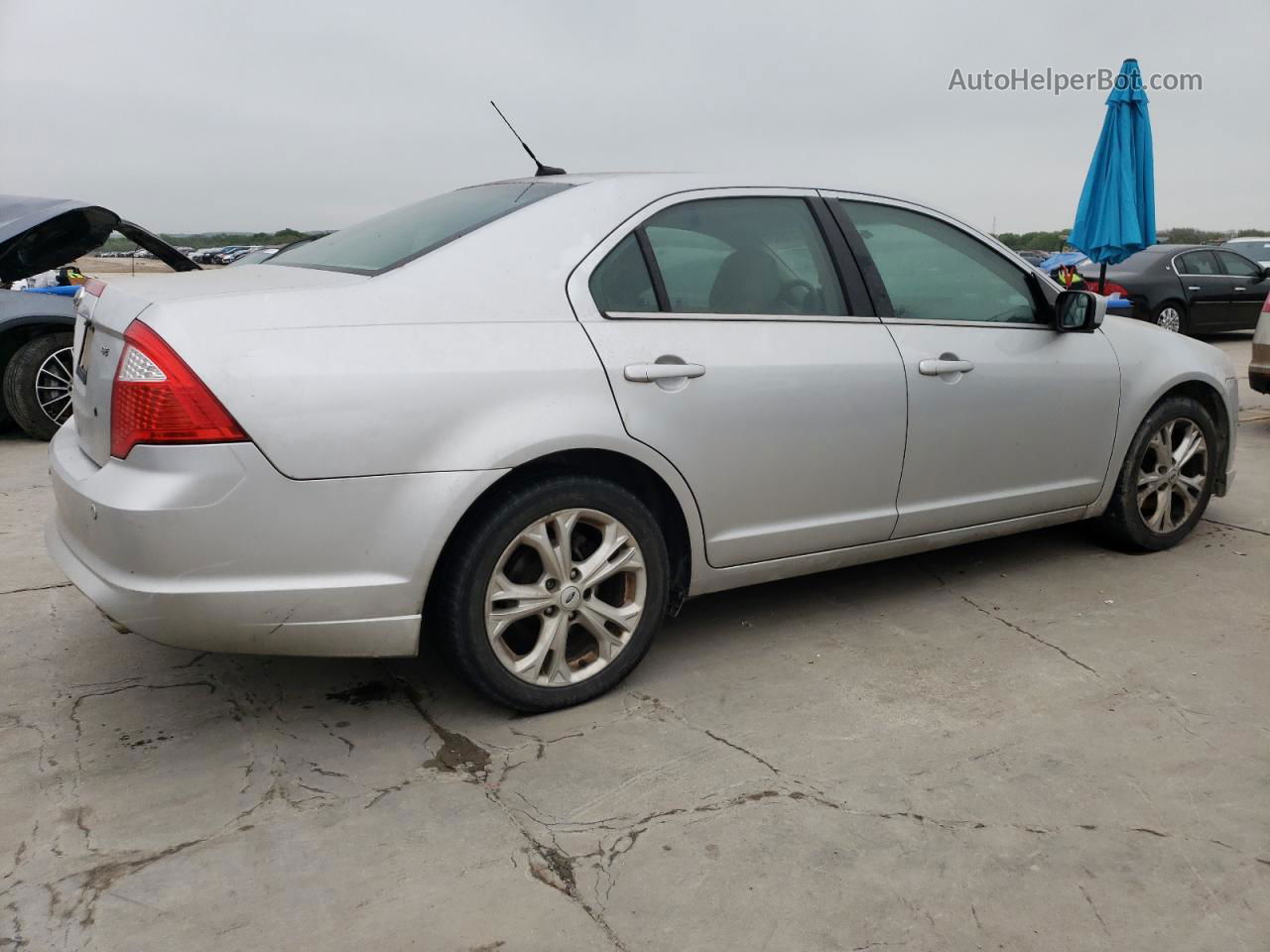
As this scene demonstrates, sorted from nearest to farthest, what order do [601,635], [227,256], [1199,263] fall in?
[601,635] < [1199,263] < [227,256]

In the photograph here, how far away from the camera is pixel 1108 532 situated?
184 inches

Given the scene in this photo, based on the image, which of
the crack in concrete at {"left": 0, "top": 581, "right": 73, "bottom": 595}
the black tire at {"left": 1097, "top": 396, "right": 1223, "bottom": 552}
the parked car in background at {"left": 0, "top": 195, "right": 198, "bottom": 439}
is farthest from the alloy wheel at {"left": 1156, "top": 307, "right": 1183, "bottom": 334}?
the crack in concrete at {"left": 0, "top": 581, "right": 73, "bottom": 595}

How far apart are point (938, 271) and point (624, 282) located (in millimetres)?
1341

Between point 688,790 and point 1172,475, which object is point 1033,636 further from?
point 688,790

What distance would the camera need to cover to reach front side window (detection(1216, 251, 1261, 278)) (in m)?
14.6

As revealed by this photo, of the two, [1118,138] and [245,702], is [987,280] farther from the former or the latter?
[1118,138]

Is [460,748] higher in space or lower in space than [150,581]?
lower

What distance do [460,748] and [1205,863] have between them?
5.86 feet

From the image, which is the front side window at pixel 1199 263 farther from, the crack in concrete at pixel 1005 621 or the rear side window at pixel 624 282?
the rear side window at pixel 624 282

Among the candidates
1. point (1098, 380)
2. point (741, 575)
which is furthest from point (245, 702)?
point (1098, 380)

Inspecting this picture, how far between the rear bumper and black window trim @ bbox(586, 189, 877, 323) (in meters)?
0.75

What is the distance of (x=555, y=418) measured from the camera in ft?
9.65

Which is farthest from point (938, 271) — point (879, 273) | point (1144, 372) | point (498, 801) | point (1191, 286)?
point (1191, 286)

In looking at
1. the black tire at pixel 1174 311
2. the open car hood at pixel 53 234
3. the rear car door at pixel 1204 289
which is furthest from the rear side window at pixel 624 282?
the rear car door at pixel 1204 289
